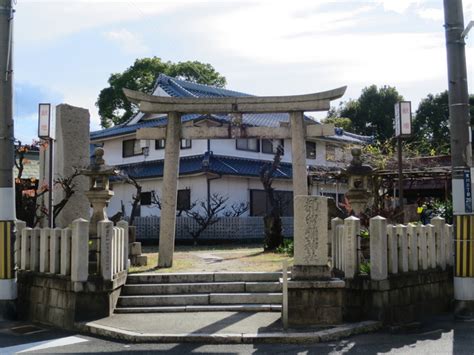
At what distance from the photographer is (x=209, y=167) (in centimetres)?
2517

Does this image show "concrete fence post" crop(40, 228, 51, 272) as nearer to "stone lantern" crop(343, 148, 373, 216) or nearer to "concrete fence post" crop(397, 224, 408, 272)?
"concrete fence post" crop(397, 224, 408, 272)

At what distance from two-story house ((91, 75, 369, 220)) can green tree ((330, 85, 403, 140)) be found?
11621mm

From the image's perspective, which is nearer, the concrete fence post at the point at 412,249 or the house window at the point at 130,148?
the concrete fence post at the point at 412,249

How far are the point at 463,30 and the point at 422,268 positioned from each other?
4.42 meters

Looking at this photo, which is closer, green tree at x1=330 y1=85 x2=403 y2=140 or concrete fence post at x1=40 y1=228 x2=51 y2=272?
concrete fence post at x1=40 y1=228 x2=51 y2=272

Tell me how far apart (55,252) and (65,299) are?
0.89 metres

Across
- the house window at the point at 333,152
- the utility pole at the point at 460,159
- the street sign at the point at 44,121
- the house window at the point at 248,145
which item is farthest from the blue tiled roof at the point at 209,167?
the utility pole at the point at 460,159

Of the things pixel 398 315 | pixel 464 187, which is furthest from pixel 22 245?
pixel 464 187

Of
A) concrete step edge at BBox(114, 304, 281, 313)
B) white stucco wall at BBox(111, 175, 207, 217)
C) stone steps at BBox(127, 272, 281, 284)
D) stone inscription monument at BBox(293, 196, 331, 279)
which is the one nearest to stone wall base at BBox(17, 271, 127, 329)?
concrete step edge at BBox(114, 304, 281, 313)

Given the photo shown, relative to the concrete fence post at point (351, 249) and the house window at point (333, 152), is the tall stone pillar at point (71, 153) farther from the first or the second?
the house window at point (333, 152)

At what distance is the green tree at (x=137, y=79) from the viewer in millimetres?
42750

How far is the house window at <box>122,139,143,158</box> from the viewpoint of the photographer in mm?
30847

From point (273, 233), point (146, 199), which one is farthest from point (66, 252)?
point (146, 199)

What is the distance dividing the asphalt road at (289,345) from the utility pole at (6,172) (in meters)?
1.31
